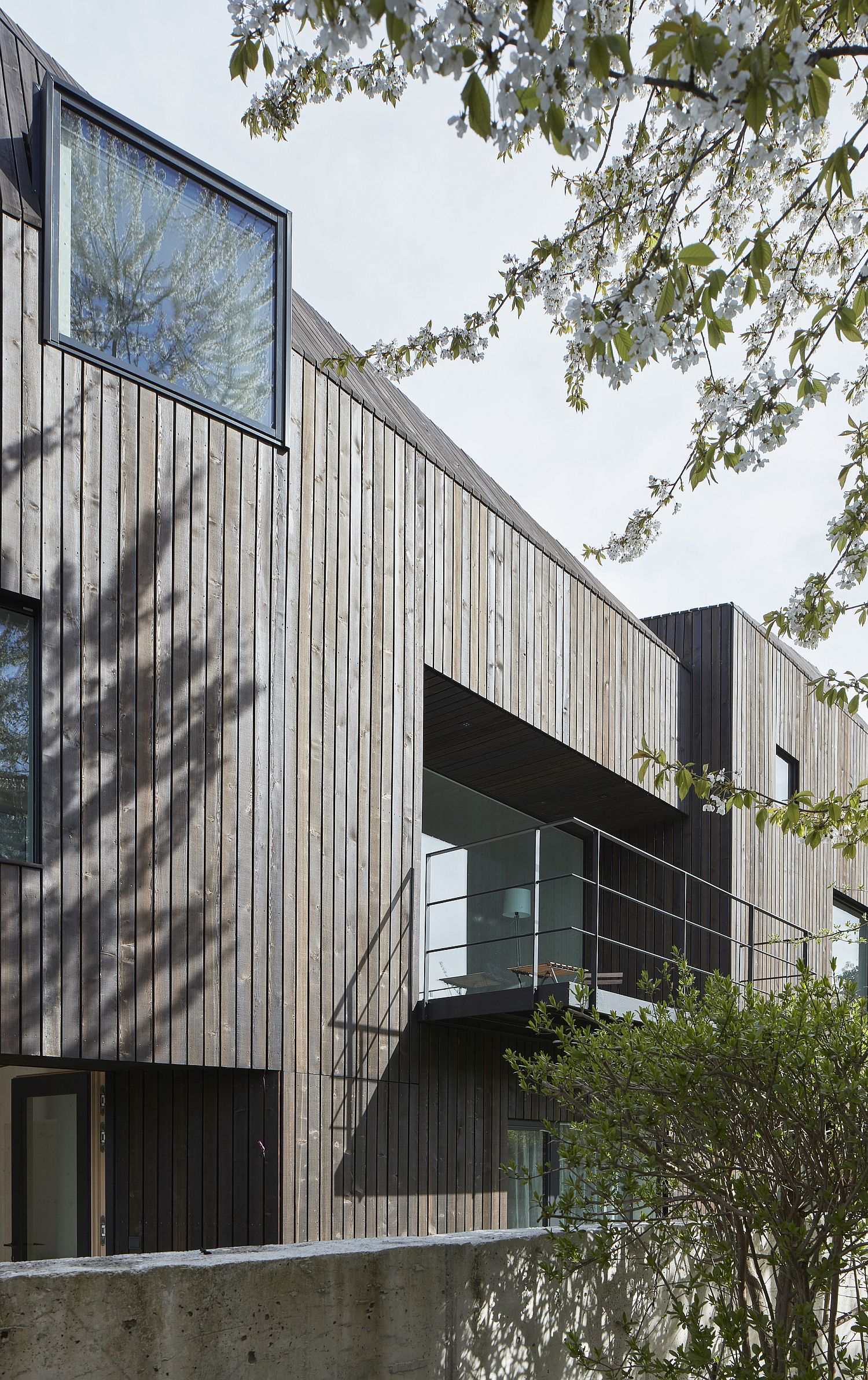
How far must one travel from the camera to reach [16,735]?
5828mm

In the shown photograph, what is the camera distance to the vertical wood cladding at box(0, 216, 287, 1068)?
19.0ft

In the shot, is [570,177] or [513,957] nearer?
[570,177]

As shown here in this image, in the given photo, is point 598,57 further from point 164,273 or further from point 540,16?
point 164,273

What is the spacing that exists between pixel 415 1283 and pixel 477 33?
3.02 meters

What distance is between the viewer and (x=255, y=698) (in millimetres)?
7035

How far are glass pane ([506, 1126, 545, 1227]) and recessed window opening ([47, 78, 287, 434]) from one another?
18.5ft

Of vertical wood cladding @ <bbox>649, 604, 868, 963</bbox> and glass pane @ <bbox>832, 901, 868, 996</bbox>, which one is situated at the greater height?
vertical wood cladding @ <bbox>649, 604, 868, 963</bbox>

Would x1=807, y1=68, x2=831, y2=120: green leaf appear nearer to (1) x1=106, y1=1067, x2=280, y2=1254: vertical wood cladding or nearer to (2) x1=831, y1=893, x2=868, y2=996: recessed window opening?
(1) x1=106, y1=1067, x2=280, y2=1254: vertical wood cladding

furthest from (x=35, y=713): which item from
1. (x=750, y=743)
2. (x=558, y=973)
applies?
(x=750, y=743)

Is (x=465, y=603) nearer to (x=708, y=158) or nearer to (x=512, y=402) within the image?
(x=512, y=402)

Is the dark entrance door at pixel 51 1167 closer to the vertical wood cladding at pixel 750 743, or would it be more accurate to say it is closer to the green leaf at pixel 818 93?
the green leaf at pixel 818 93

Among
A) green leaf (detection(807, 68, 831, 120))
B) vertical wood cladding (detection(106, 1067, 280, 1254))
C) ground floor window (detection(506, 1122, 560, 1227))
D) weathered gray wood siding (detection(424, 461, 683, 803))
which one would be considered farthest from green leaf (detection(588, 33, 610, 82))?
ground floor window (detection(506, 1122, 560, 1227))

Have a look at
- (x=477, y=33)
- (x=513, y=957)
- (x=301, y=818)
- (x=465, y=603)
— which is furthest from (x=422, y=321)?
(x=513, y=957)

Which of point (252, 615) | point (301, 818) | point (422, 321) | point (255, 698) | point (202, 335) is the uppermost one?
point (202, 335)
